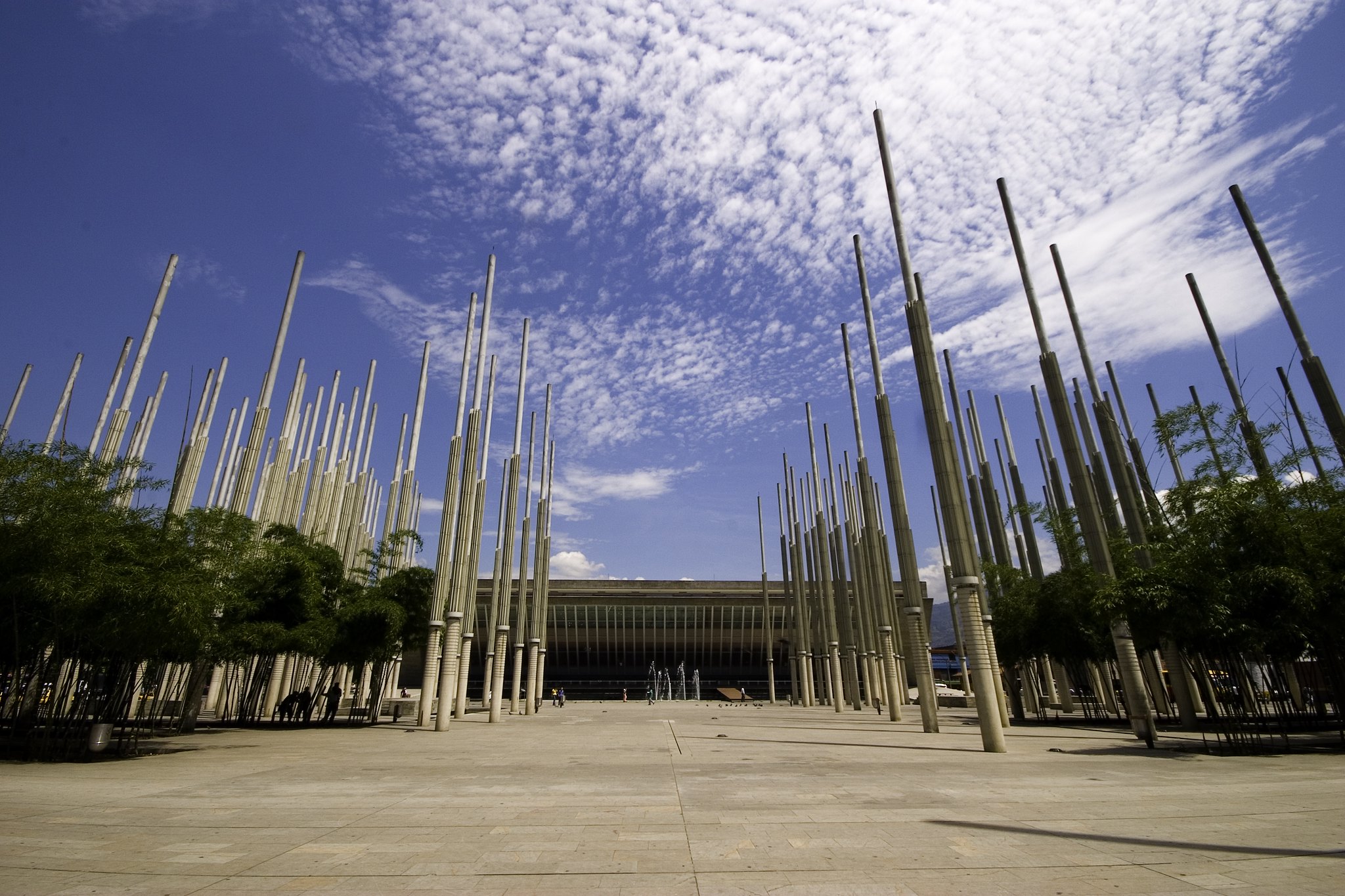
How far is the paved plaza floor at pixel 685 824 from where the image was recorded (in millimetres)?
5949

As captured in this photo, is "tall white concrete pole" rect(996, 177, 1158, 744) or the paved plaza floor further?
"tall white concrete pole" rect(996, 177, 1158, 744)

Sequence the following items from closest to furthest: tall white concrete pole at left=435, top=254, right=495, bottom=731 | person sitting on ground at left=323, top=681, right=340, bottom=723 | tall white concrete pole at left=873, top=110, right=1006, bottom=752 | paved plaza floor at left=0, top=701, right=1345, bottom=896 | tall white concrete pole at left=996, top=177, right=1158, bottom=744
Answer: paved plaza floor at left=0, top=701, right=1345, bottom=896 < tall white concrete pole at left=873, top=110, right=1006, bottom=752 < tall white concrete pole at left=996, top=177, right=1158, bottom=744 < tall white concrete pole at left=435, top=254, right=495, bottom=731 < person sitting on ground at left=323, top=681, right=340, bottom=723

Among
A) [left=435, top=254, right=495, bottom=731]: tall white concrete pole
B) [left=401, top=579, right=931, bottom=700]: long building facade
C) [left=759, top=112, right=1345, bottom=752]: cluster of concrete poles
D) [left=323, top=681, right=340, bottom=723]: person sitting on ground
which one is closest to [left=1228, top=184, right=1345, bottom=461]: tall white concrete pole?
[left=759, top=112, right=1345, bottom=752]: cluster of concrete poles

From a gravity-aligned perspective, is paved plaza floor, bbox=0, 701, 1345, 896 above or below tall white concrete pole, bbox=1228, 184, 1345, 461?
below

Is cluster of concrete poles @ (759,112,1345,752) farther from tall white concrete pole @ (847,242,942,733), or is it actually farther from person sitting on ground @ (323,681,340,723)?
person sitting on ground @ (323,681,340,723)

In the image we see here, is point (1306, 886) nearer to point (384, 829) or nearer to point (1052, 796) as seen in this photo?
point (1052, 796)

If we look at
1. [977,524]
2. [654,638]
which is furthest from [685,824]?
[654,638]

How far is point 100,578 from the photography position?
14.3 meters

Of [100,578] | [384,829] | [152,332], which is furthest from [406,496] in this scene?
[384,829]

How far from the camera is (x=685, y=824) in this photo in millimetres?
8312

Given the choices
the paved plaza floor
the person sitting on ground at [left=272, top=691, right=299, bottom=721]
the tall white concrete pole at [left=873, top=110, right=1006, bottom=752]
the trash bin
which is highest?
the tall white concrete pole at [left=873, top=110, right=1006, bottom=752]

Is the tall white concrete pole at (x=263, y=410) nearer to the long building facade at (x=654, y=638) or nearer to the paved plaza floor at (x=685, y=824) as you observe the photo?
the paved plaza floor at (x=685, y=824)

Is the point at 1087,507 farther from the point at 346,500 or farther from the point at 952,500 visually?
the point at 346,500

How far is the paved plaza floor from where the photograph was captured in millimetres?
5949
